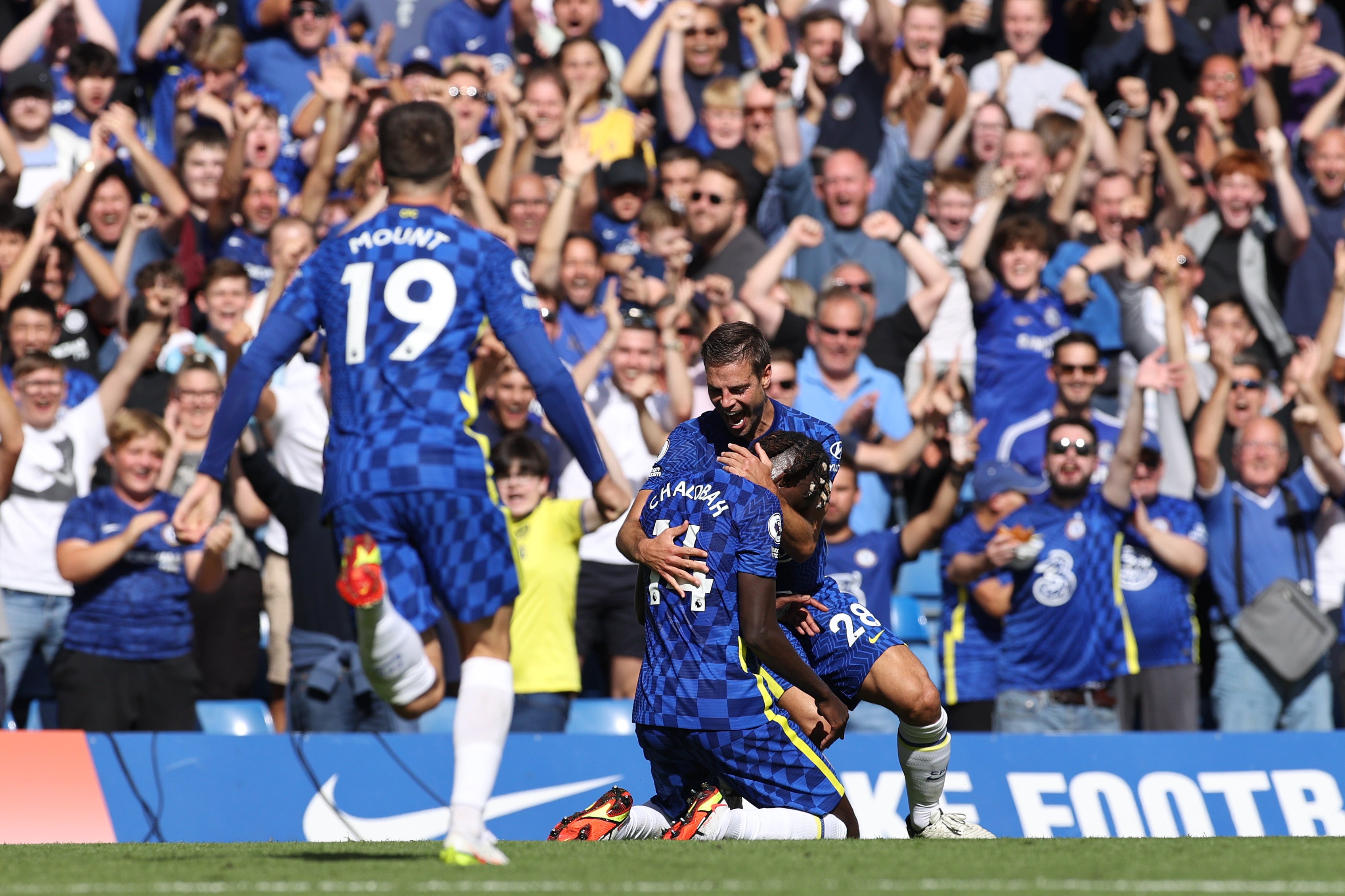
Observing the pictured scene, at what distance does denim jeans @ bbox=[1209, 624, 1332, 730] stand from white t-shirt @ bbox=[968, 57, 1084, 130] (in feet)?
16.2

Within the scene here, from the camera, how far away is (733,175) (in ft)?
36.8

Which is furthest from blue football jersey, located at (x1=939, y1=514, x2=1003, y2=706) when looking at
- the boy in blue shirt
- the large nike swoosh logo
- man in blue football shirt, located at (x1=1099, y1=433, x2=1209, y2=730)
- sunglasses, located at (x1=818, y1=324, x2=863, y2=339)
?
the boy in blue shirt

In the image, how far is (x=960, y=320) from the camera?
1137cm

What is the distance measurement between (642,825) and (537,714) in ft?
8.44

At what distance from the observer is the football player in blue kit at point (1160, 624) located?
9727 millimetres

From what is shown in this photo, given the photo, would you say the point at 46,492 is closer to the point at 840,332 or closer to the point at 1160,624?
the point at 840,332

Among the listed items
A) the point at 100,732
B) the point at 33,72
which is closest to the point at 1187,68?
the point at 33,72

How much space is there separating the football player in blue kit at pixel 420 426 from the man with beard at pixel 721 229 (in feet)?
18.5

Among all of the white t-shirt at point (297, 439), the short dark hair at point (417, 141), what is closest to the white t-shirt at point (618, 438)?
the white t-shirt at point (297, 439)

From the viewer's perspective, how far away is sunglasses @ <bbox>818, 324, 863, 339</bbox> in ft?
33.6

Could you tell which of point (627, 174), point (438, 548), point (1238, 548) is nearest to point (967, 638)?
point (1238, 548)

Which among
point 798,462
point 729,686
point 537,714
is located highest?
point 798,462

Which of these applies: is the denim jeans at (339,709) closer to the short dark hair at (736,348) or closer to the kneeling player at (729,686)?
the kneeling player at (729,686)

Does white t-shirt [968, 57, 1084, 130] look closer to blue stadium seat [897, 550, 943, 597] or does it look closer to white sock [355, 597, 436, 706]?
blue stadium seat [897, 550, 943, 597]
